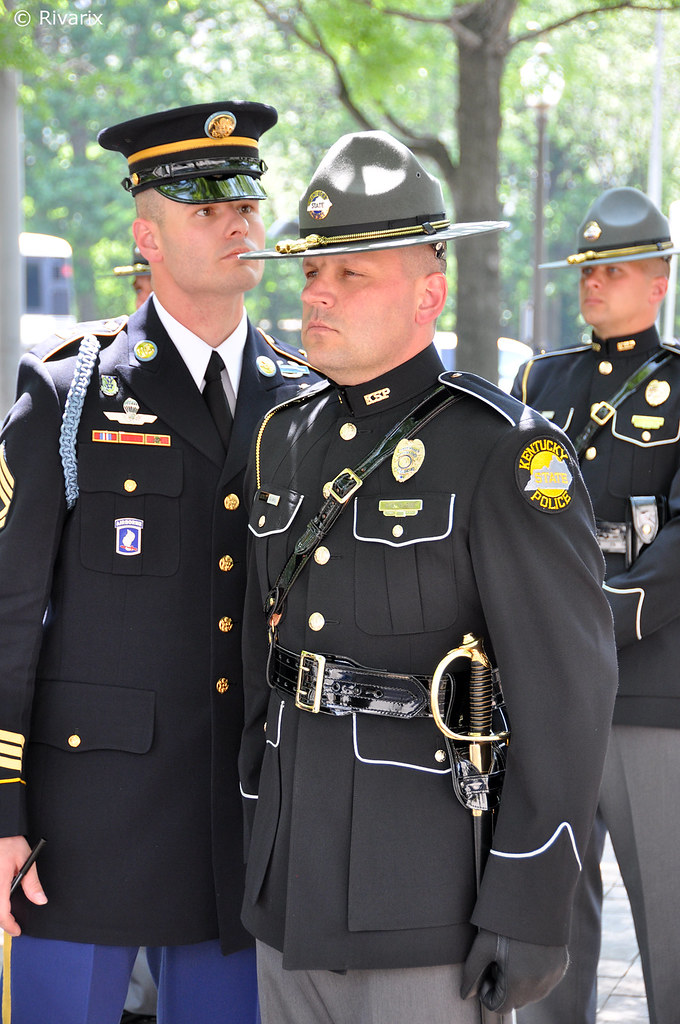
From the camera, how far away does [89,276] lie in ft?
107

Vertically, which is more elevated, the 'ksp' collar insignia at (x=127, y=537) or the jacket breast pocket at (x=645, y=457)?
the jacket breast pocket at (x=645, y=457)

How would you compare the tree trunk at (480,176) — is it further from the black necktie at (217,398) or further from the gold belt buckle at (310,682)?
the gold belt buckle at (310,682)

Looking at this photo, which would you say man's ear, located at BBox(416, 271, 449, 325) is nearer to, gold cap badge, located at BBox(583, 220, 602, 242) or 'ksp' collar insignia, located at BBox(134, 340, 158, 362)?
'ksp' collar insignia, located at BBox(134, 340, 158, 362)

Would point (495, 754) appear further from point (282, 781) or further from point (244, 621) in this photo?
point (244, 621)

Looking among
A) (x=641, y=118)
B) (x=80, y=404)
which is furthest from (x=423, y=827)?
(x=641, y=118)

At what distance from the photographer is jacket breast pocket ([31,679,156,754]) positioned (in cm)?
277

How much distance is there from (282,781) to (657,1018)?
1904 mm

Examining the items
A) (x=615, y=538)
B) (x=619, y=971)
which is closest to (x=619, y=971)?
(x=619, y=971)

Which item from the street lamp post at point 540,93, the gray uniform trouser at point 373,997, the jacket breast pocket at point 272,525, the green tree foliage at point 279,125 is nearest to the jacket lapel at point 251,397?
the jacket breast pocket at point 272,525

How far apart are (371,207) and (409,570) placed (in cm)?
64

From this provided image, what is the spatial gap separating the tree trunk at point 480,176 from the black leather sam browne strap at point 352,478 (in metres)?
5.51

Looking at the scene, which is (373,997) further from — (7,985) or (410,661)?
(7,985)

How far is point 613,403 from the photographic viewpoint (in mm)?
4004

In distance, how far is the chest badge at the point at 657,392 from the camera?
3.95m
